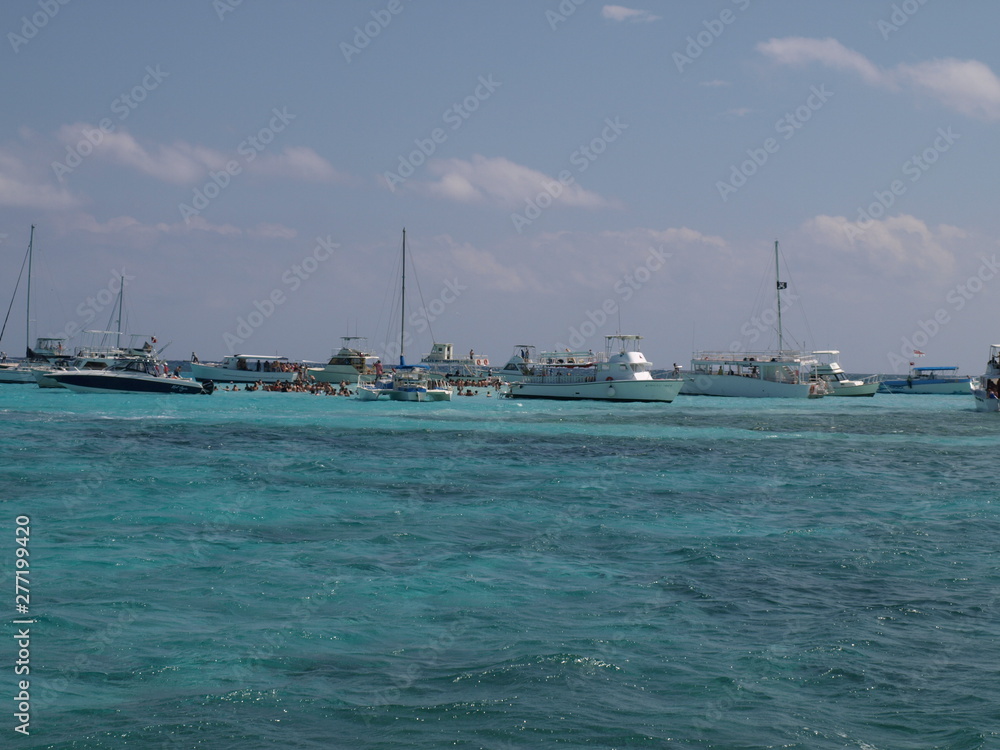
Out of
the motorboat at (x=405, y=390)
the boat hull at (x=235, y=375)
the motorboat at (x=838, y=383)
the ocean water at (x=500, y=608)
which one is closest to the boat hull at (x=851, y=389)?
the motorboat at (x=838, y=383)

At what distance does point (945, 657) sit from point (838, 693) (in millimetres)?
1761

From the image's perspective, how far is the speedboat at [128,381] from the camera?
68250 millimetres

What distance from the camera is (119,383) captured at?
68.1 metres

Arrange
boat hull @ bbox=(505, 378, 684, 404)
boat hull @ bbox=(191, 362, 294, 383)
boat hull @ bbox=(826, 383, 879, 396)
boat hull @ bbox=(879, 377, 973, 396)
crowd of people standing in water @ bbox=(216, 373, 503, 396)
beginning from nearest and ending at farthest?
boat hull @ bbox=(505, 378, 684, 404)
crowd of people standing in water @ bbox=(216, 373, 503, 396)
boat hull @ bbox=(826, 383, 879, 396)
boat hull @ bbox=(191, 362, 294, 383)
boat hull @ bbox=(879, 377, 973, 396)

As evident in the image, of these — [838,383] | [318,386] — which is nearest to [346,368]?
[318,386]

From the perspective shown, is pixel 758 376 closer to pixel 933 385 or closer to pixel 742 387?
pixel 742 387

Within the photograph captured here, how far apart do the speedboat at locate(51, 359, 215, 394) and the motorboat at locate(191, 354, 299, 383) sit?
33.4 meters

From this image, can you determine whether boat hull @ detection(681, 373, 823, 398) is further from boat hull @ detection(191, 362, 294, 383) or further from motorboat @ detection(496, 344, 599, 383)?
boat hull @ detection(191, 362, 294, 383)

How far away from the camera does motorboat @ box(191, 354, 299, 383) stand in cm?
10600

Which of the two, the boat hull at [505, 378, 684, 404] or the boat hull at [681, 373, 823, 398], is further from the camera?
the boat hull at [681, 373, 823, 398]

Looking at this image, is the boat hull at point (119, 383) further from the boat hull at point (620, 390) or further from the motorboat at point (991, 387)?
the motorboat at point (991, 387)

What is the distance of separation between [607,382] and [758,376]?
21.4 metres

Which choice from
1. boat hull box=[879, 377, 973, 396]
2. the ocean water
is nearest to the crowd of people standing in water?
boat hull box=[879, 377, 973, 396]

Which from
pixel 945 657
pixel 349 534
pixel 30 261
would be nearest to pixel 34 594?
pixel 349 534
